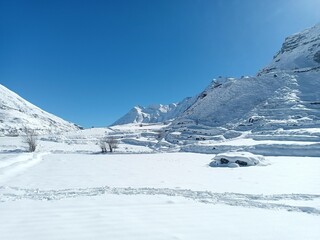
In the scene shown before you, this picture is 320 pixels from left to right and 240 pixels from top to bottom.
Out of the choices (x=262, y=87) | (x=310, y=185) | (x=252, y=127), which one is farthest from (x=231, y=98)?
(x=310, y=185)

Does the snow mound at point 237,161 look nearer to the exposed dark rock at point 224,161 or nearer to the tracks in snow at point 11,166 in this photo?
the exposed dark rock at point 224,161

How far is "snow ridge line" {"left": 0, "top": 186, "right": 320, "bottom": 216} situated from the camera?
36.0 ft

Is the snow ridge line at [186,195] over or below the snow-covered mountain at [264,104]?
below

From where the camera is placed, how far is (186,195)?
12656 mm

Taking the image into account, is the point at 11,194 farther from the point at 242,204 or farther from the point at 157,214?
the point at 242,204

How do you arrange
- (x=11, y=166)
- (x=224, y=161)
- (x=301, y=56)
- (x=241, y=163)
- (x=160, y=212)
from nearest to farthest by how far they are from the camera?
(x=160, y=212)
(x=11, y=166)
(x=241, y=163)
(x=224, y=161)
(x=301, y=56)

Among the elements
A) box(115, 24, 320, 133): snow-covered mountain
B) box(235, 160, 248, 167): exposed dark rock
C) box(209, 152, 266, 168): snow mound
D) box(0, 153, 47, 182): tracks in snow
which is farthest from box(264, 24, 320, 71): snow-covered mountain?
box(0, 153, 47, 182): tracks in snow

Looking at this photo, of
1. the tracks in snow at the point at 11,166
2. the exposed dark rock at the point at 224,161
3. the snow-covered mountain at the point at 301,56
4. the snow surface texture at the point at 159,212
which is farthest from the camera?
the snow-covered mountain at the point at 301,56

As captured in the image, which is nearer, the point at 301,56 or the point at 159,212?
the point at 159,212

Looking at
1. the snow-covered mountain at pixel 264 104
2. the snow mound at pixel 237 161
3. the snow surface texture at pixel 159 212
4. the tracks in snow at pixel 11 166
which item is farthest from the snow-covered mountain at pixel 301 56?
the snow surface texture at pixel 159 212

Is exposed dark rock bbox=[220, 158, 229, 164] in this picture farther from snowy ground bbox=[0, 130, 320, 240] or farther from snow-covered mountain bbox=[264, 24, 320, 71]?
snow-covered mountain bbox=[264, 24, 320, 71]

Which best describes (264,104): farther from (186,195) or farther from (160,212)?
(160,212)

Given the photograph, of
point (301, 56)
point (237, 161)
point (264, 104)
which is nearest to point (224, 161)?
point (237, 161)

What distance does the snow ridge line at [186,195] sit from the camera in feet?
36.0
